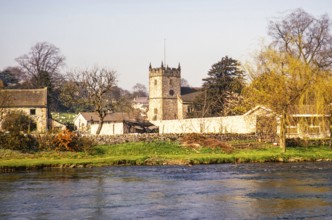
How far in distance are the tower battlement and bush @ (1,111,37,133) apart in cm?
4432

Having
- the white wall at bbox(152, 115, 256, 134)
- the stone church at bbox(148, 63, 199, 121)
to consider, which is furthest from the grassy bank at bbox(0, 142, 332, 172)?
the stone church at bbox(148, 63, 199, 121)

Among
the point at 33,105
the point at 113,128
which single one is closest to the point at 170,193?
the point at 113,128

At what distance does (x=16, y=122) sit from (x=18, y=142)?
727 inches

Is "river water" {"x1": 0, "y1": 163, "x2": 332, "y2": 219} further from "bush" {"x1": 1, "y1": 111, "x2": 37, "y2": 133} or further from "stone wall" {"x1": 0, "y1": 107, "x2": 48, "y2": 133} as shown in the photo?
"stone wall" {"x1": 0, "y1": 107, "x2": 48, "y2": 133}

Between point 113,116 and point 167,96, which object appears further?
point 167,96

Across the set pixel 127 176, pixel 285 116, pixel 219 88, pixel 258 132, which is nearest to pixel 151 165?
pixel 127 176

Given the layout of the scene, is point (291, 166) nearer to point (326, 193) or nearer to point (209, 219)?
point (326, 193)

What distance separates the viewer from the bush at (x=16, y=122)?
50537mm

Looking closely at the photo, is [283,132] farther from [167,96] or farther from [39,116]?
[167,96]

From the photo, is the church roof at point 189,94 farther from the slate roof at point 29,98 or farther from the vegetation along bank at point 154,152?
the vegetation along bank at point 154,152

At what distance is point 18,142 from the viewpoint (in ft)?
159

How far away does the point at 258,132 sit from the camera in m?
56.9

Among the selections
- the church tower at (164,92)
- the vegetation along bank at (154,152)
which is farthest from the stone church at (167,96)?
the vegetation along bank at (154,152)

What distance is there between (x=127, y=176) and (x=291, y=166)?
12.4 metres
